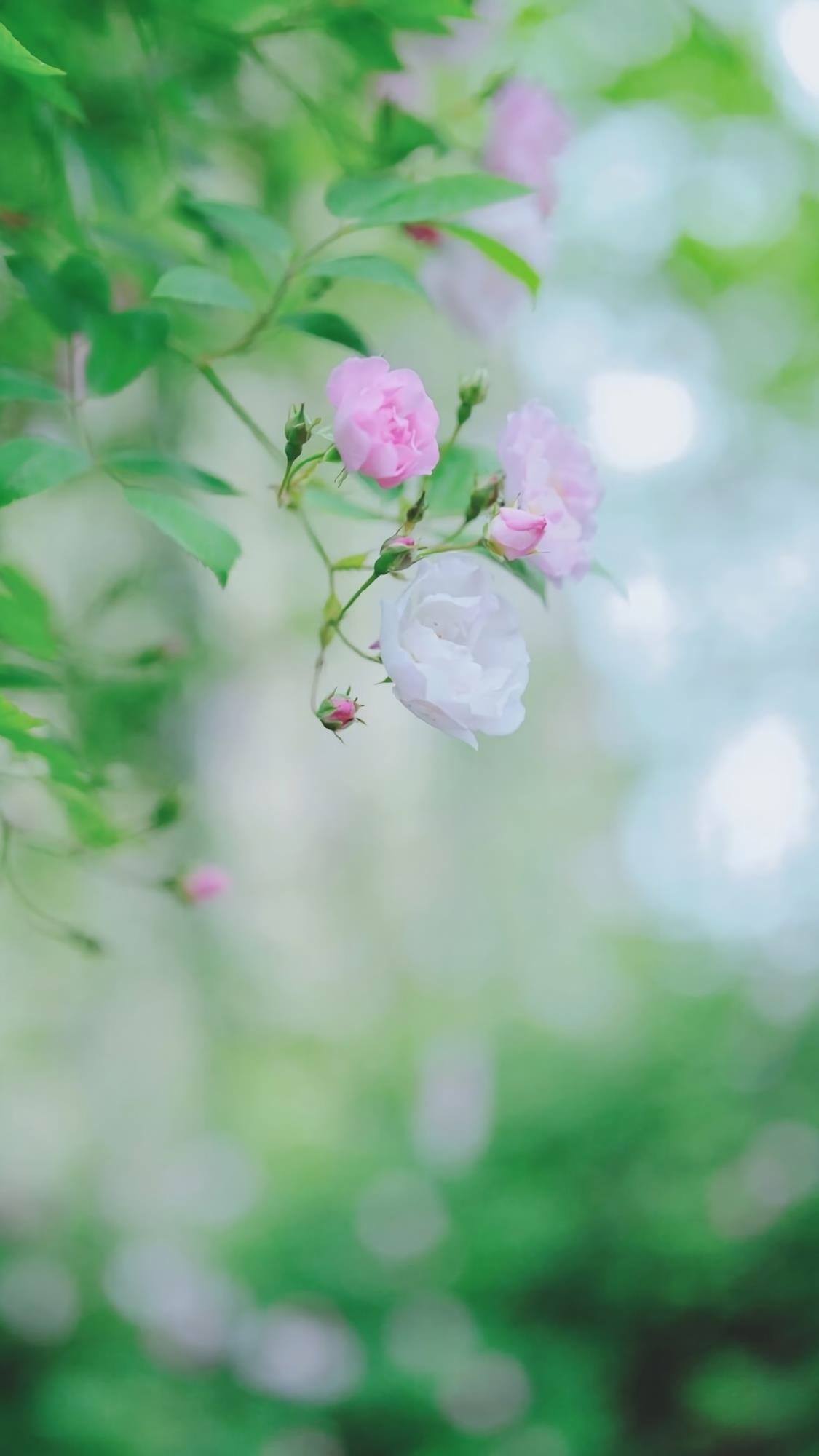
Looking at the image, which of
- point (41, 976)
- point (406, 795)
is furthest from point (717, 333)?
point (406, 795)

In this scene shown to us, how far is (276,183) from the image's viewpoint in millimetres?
926

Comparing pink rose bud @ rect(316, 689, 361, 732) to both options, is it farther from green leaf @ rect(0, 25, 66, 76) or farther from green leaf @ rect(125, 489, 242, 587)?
green leaf @ rect(0, 25, 66, 76)

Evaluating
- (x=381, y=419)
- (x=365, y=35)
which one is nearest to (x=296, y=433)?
(x=381, y=419)

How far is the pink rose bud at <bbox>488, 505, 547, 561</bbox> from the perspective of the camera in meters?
0.42

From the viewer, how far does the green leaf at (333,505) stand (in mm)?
479

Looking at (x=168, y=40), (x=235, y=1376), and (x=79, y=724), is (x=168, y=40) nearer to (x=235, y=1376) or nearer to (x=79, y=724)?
(x=79, y=724)

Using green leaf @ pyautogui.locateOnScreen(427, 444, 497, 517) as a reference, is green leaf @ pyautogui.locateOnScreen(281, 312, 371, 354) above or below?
above

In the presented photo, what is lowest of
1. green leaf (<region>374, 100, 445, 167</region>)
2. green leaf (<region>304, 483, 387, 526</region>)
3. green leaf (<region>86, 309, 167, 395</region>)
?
green leaf (<region>304, 483, 387, 526</region>)

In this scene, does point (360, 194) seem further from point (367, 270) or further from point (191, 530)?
point (191, 530)

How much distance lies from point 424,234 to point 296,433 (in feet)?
0.93

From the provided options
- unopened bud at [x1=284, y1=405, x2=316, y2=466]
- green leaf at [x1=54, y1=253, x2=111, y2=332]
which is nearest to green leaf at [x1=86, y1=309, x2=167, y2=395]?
green leaf at [x1=54, y1=253, x2=111, y2=332]

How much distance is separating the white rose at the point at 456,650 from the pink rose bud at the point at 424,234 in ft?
0.99

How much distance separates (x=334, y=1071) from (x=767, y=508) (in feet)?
5.16

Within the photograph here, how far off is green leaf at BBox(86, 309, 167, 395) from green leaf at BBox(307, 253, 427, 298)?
0.25 ft
